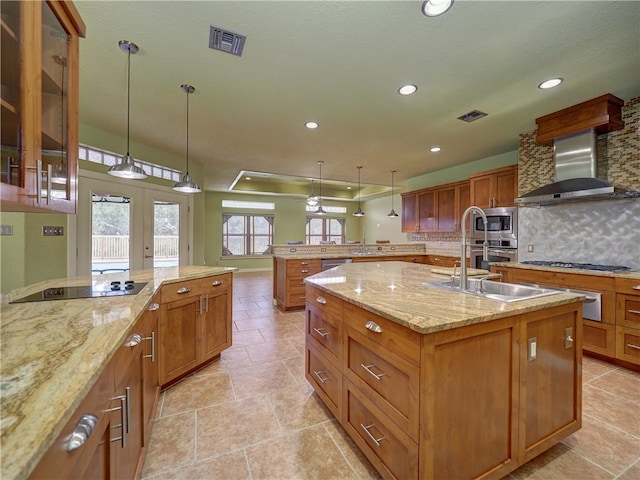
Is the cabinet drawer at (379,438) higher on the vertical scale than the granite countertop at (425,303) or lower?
lower

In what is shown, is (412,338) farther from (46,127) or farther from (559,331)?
(46,127)

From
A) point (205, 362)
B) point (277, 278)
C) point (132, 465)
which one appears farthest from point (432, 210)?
point (132, 465)

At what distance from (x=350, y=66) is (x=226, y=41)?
0.96 metres

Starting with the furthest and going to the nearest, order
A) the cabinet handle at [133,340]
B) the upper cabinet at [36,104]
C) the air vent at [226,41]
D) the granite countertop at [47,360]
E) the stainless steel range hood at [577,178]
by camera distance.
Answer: the stainless steel range hood at [577,178] < the air vent at [226,41] < the cabinet handle at [133,340] < the upper cabinet at [36,104] < the granite countertop at [47,360]

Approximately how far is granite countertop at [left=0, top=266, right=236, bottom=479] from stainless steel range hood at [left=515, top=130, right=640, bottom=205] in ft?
12.8

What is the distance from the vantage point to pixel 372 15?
1727 mm

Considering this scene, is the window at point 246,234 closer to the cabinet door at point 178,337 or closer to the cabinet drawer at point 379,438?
the cabinet door at point 178,337

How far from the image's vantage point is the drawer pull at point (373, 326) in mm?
1361

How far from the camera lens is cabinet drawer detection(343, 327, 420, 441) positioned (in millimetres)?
1171

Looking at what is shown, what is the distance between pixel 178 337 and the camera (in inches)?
87.8

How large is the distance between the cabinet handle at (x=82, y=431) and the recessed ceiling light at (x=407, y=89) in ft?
9.77

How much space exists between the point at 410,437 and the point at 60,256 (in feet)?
13.9

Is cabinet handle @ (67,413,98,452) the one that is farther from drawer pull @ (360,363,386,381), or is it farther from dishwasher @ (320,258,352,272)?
dishwasher @ (320,258,352,272)

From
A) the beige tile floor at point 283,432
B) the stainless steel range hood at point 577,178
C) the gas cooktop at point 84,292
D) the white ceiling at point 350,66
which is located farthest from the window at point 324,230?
the gas cooktop at point 84,292
